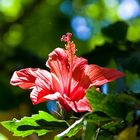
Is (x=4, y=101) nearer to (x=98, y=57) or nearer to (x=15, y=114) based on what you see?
(x=15, y=114)

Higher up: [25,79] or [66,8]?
[66,8]

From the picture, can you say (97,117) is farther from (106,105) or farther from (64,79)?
(64,79)

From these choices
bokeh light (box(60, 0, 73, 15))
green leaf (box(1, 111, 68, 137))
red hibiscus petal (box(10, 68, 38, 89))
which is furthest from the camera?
bokeh light (box(60, 0, 73, 15))

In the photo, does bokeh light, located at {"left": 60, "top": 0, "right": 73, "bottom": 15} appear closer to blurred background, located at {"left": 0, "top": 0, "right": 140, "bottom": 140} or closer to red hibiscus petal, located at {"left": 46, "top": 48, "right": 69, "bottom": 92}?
blurred background, located at {"left": 0, "top": 0, "right": 140, "bottom": 140}

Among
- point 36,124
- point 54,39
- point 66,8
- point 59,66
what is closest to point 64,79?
point 59,66

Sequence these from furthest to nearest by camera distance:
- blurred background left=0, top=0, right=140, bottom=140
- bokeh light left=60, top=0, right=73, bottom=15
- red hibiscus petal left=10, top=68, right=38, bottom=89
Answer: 1. bokeh light left=60, top=0, right=73, bottom=15
2. blurred background left=0, top=0, right=140, bottom=140
3. red hibiscus petal left=10, top=68, right=38, bottom=89

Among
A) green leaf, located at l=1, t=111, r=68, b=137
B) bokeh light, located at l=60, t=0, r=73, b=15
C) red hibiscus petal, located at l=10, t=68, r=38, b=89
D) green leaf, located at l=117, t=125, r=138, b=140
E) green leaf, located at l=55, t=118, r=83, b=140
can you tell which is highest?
bokeh light, located at l=60, t=0, r=73, b=15

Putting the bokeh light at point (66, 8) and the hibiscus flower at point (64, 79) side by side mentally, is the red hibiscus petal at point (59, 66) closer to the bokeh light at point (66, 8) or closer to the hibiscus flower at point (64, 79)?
the hibiscus flower at point (64, 79)

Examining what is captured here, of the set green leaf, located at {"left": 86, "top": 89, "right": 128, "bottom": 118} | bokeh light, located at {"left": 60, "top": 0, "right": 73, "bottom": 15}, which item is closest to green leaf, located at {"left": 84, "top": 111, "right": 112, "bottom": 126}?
green leaf, located at {"left": 86, "top": 89, "right": 128, "bottom": 118}
